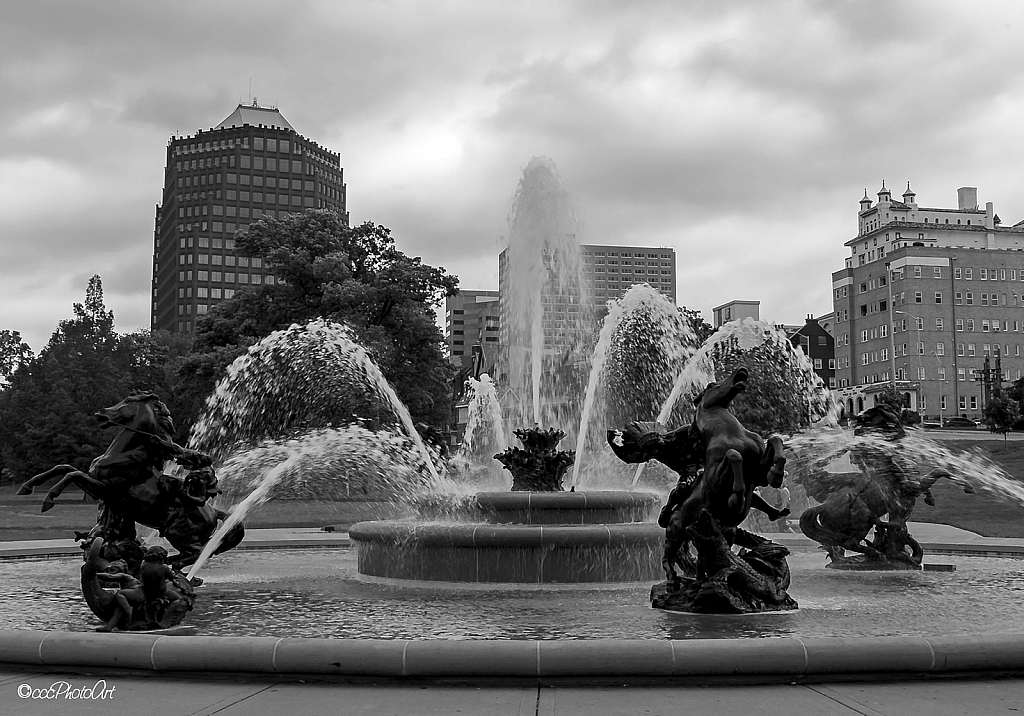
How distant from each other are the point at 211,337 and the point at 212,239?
13902cm

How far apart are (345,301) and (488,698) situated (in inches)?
1455

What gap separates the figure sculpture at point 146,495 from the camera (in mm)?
9367

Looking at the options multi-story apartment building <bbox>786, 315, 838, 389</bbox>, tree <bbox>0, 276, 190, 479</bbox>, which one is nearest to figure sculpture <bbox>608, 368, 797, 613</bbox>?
tree <bbox>0, 276, 190, 479</bbox>

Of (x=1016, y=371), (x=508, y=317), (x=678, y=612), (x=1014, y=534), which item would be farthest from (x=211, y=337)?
(x=1016, y=371)

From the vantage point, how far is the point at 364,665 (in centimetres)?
696

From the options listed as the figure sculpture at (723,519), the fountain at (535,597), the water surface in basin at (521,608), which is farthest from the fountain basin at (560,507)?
the figure sculpture at (723,519)

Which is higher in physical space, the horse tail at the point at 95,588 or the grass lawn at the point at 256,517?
the horse tail at the point at 95,588

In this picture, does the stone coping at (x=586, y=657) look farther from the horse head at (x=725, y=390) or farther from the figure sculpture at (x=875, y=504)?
the figure sculpture at (x=875, y=504)

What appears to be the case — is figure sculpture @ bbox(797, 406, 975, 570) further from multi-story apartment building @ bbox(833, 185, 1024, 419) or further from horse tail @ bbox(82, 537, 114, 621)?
multi-story apartment building @ bbox(833, 185, 1024, 419)

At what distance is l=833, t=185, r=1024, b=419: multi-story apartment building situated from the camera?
122m

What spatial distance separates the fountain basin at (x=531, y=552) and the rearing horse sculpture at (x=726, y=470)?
2.09 m

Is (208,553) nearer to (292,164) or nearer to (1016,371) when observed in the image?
(1016,371)

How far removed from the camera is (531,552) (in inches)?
491

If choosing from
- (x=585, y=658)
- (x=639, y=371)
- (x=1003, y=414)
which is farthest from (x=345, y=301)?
(x=1003, y=414)
